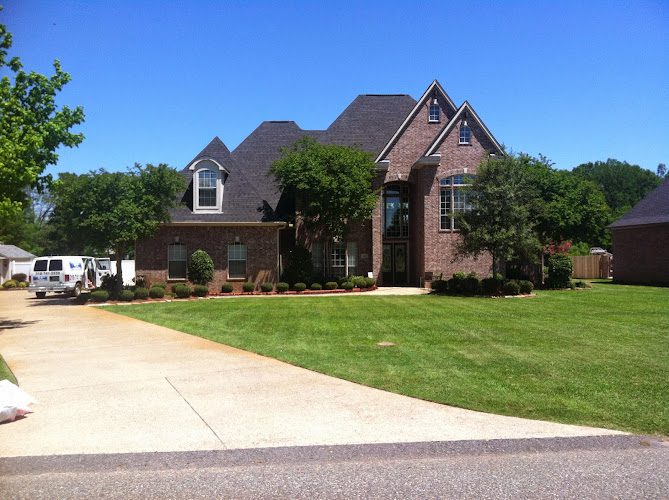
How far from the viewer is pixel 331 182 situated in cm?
2738

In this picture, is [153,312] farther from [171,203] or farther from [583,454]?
[583,454]

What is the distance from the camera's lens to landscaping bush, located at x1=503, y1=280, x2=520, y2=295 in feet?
81.9

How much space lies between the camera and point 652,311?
1825cm

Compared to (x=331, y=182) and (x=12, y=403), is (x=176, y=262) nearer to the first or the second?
(x=331, y=182)

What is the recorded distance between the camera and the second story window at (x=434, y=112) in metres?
30.8

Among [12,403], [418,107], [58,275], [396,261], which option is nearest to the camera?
[12,403]

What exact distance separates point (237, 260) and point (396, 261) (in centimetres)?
948

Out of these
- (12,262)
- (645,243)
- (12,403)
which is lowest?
(12,403)

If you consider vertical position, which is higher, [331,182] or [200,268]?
[331,182]

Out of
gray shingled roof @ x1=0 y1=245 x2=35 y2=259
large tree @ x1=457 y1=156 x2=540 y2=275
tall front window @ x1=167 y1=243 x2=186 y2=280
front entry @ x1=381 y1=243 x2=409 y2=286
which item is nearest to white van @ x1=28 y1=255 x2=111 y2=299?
tall front window @ x1=167 y1=243 x2=186 y2=280

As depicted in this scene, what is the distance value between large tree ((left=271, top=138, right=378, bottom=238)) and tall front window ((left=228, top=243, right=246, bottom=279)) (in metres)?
3.83

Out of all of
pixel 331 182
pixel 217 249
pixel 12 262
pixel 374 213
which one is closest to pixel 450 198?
pixel 374 213

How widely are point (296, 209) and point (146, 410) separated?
2349 cm

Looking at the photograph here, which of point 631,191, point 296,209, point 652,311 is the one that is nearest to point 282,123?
point 296,209
